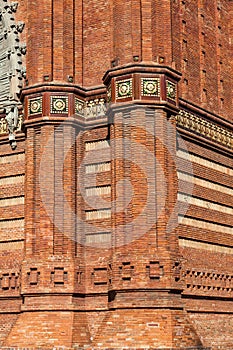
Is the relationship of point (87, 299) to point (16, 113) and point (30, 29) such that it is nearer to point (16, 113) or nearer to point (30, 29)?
point (16, 113)

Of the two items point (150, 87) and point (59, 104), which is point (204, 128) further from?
point (59, 104)

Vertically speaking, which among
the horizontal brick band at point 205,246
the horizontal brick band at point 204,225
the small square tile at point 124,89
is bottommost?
the horizontal brick band at point 205,246

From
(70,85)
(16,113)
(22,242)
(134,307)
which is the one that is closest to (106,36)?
(70,85)

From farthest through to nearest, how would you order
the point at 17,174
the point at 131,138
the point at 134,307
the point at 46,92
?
the point at 17,174, the point at 46,92, the point at 131,138, the point at 134,307

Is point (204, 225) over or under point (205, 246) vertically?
over

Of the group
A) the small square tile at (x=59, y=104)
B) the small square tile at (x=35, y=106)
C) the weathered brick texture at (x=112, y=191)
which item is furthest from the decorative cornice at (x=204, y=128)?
the small square tile at (x=35, y=106)

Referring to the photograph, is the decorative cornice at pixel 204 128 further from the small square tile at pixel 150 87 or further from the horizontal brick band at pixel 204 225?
the horizontal brick band at pixel 204 225

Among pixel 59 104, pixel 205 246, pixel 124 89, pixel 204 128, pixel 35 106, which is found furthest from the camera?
pixel 204 128

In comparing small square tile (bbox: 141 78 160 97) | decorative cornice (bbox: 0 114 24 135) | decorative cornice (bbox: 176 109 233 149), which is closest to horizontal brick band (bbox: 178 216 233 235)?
decorative cornice (bbox: 176 109 233 149)

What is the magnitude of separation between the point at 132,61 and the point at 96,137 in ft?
7.28

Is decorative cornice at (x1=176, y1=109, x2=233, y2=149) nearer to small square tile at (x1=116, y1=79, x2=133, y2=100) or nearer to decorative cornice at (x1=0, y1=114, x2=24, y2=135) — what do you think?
small square tile at (x1=116, y1=79, x2=133, y2=100)

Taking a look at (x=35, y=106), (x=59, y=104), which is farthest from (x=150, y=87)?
(x=35, y=106)

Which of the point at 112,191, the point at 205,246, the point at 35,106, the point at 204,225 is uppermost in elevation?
the point at 35,106

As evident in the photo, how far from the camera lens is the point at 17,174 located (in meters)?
19.9
